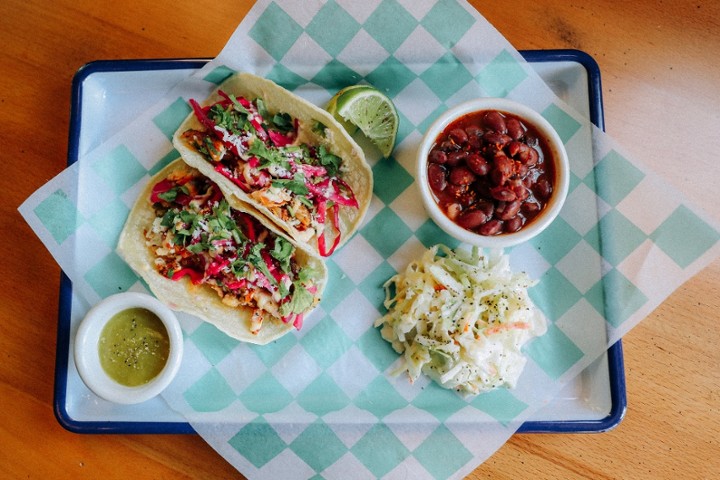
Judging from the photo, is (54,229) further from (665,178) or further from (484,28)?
(665,178)

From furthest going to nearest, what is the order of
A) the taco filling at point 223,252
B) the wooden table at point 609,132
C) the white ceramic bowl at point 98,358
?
the wooden table at point 609,132 < the taco filling at point 223,252 < the white ceramic bowl at point 98,358

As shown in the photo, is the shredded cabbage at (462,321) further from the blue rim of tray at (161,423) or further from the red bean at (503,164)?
the red bean at (503,164)

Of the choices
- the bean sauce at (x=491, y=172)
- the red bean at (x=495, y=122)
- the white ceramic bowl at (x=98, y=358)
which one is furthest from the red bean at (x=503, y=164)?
the white ceramic bowl at (x=98, y=358)

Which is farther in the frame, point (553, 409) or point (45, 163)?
point (45, 163)

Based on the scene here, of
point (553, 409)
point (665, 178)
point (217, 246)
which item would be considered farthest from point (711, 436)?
point (217, 246)

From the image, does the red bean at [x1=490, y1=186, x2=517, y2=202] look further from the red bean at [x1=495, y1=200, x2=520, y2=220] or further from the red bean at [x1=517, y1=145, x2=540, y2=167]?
the red bean at [x1=517, y1=145, x2=540, y2=167]

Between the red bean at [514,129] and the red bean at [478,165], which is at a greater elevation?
the red bean at [514,129]

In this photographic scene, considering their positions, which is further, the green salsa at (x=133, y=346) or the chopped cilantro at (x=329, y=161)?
the chopped cilantro at (x=329, y=161)
